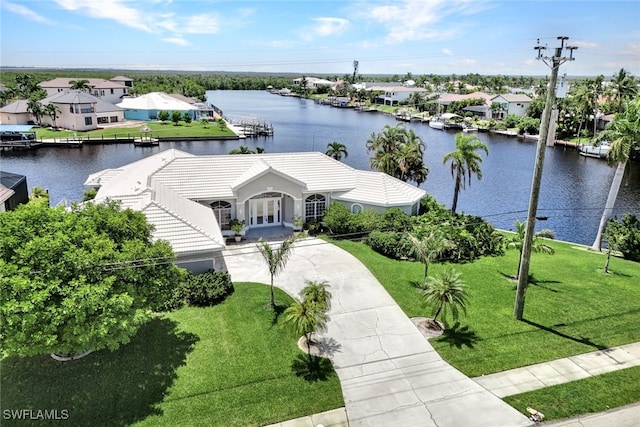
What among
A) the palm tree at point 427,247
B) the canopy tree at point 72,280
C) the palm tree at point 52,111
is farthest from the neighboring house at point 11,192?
the palm tree at point 52,111

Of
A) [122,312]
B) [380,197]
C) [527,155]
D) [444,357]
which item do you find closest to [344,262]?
[380,197]

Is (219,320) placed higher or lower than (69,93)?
lower

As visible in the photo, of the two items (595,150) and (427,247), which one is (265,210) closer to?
(427,247)

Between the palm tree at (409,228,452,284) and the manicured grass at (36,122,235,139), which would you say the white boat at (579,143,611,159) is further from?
the manicured grass at (36,122,235,139)

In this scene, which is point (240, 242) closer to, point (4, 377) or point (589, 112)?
point (4, 377)

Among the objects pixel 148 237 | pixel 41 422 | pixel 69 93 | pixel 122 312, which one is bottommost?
pixel 41 422

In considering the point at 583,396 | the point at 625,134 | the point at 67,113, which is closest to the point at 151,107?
the point at 67,113
